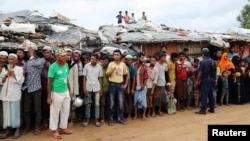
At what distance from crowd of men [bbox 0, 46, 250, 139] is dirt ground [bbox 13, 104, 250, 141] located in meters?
0.25

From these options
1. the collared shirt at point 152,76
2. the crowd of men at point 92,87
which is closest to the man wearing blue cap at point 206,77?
the crowd of men at point 92,87

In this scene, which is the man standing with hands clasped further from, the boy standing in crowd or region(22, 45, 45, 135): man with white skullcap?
the boy standing in crowd

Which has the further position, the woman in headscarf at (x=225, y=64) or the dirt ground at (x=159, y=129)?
the woman in headscarf at (x=225, y=64)

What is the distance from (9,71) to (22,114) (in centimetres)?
103

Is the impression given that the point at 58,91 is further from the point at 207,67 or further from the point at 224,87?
the point at 224,87

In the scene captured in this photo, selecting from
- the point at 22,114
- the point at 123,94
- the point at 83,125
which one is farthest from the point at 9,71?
the point at 123,94

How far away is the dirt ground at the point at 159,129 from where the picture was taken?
6918 mm

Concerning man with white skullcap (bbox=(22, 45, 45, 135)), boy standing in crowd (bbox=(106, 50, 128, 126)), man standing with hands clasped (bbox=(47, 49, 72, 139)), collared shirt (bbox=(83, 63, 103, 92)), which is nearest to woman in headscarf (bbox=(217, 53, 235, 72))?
boy standing in crowd (bbox=(106, 50, 128, 126))

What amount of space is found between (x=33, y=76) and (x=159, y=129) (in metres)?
3.02

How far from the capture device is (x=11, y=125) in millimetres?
6914

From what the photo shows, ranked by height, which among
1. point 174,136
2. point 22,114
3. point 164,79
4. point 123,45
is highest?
point 123,45

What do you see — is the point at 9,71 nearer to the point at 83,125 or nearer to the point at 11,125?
the point at 11,125

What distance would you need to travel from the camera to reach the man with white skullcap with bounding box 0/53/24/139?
6863mm

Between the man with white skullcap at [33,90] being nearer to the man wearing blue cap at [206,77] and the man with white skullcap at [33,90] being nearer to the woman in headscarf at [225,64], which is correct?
Result: the man wearing blue cap at [206,77]
